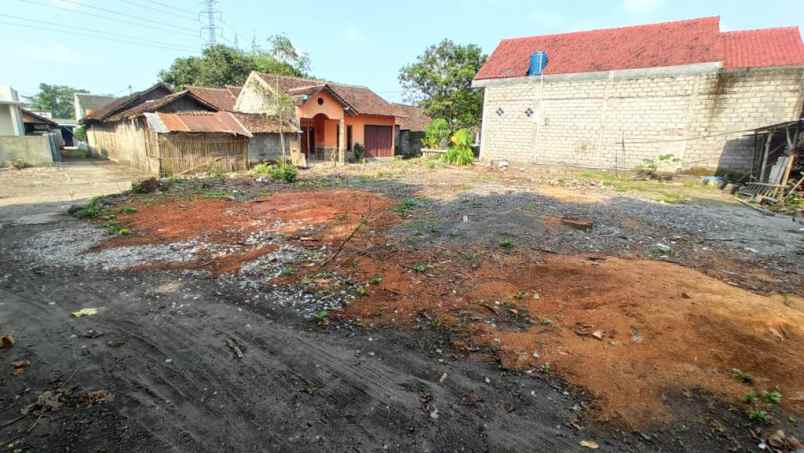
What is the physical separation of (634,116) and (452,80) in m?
13.7

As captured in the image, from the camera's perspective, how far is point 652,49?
1866cm

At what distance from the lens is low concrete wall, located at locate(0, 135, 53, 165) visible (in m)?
20.1

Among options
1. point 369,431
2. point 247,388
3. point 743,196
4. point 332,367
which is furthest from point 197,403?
point 743,196

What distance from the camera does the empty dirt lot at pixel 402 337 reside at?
313 cm

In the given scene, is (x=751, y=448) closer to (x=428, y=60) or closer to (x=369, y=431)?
(x=369, y=431)

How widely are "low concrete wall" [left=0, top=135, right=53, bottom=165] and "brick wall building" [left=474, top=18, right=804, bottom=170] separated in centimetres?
2482

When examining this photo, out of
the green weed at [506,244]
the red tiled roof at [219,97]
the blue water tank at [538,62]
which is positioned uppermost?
the blue water tank at [538,62]

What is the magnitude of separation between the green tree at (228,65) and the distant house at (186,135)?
512 inches

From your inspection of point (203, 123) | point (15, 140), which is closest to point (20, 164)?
point (15, 140)

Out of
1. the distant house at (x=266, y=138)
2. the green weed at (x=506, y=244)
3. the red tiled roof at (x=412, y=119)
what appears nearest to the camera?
the green weed at (x=506, y=244)

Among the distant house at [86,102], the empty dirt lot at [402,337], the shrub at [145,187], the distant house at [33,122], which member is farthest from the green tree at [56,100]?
the empty dirt lot at [402,337]

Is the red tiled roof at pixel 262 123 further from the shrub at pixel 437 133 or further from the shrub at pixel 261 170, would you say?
the shrub at pixel 437 133

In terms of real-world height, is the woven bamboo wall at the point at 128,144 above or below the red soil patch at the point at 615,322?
above

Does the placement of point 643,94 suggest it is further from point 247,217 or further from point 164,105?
point 164,105
